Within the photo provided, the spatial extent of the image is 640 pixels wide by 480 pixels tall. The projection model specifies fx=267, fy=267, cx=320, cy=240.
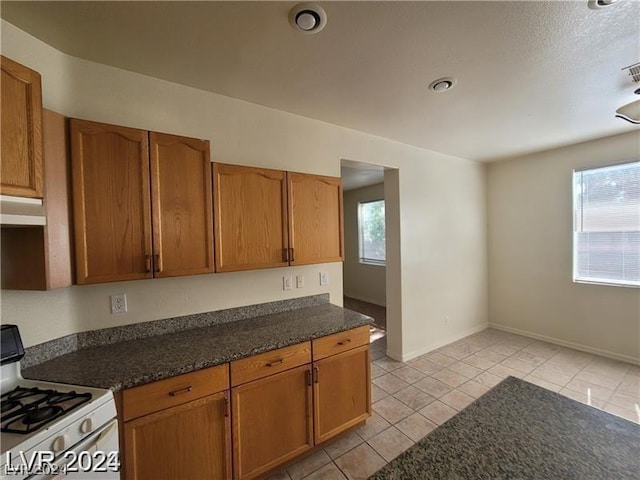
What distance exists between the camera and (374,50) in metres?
1.59

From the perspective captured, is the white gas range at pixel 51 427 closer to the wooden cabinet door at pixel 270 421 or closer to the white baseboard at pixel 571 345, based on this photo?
the wooden cabinet door at pixel 270 421

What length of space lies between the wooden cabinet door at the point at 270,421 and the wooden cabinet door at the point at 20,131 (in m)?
1.44

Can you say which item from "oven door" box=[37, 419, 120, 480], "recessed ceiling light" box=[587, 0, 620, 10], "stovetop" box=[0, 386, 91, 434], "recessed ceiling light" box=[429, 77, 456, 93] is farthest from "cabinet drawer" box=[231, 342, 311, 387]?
"recessed ceiling light" box=[587, 0, 620, 10]

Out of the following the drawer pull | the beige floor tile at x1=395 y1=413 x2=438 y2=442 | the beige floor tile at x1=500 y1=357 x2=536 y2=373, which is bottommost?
the beige floor tile at x1=395 y1=413 x2=438 y2=442

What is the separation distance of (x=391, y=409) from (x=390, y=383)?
434mm

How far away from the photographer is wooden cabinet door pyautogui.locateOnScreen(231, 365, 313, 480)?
5.22ft

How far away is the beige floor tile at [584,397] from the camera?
246 centimetres

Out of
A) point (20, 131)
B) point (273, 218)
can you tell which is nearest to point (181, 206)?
point (273, 218)

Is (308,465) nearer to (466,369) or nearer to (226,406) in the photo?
(226,406)

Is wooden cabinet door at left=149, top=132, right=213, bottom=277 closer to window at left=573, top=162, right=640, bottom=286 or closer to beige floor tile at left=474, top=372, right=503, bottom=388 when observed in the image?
beige floor tile at left=474, top=372, right=503, bottom=388

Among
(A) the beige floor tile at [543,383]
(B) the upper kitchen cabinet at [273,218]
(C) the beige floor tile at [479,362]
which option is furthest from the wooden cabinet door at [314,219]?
(A) the beige floor tile at [543,383]

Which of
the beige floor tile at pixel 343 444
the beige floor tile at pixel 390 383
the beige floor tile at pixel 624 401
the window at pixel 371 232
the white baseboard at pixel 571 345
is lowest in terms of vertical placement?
the beige floor tile at pixel 624 401

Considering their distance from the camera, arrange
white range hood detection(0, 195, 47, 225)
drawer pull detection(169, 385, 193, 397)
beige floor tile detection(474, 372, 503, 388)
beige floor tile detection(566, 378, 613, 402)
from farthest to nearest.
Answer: beige floor tile detection(474, 372, 503, 388) → beige floor tile detection(566, 378, 613, 402) → drawer pull detection(169, 385, 193, 397) → white range hood detection(0, 195, 47, 225)

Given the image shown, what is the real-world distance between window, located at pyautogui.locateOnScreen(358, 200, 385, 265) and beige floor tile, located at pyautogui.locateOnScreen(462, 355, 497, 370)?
2.78m
